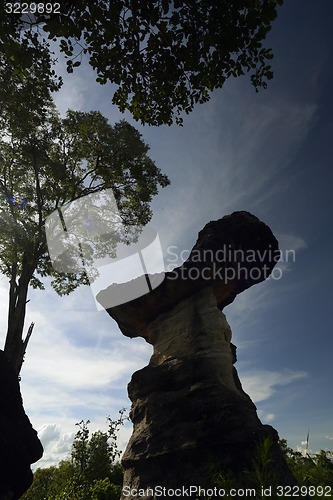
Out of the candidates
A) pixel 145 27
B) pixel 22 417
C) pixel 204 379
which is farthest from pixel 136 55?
pixel 22 417

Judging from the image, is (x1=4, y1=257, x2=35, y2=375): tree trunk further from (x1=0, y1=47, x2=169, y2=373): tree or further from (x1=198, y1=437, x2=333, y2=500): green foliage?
(x1=198, y1=437, x2=333, y2=500): green foliage

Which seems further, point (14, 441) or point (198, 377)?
point (198, 377)

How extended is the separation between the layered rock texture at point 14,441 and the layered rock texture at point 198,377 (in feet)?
11.5

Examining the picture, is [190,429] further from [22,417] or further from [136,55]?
[136,55]

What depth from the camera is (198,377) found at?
11.7m

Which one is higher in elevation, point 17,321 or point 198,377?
point 17,321

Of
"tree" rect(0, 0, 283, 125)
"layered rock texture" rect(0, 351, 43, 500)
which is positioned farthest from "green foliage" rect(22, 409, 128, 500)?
"tree" rect(0, 0, 283, 125)

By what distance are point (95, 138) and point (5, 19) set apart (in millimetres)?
8641

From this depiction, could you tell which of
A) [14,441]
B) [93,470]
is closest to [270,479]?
[14,441]

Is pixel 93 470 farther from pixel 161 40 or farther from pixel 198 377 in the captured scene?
pixel 161 40

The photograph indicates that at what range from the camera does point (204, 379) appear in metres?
11.5

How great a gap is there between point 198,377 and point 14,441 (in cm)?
671

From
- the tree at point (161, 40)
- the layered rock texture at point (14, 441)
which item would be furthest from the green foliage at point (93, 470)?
the tree at point (161, 40)

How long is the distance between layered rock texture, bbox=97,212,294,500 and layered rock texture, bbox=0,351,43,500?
3.51m
